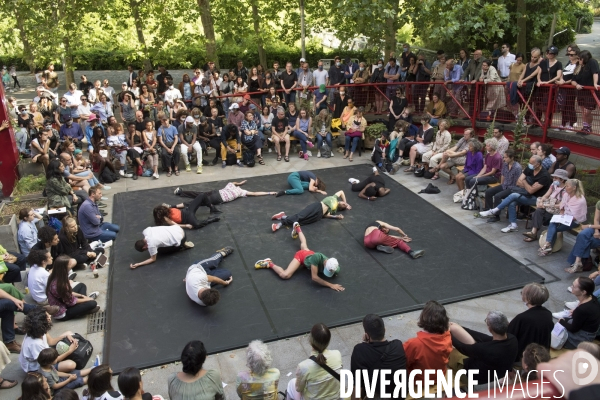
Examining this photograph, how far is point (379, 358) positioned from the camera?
14.0ft

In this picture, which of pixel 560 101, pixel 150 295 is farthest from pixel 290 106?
pixel 150 295

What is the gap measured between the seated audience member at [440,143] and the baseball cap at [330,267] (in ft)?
15.0

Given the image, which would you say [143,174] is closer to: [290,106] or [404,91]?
[290,106]

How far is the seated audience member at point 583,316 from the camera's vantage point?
5211 millimetres

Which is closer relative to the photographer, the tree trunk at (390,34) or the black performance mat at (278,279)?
the black performance mat at (278,279)

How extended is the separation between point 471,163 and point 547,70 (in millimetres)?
2404

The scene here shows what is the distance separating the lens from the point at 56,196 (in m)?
8.41

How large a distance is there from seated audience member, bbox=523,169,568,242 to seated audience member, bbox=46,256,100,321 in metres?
6.22

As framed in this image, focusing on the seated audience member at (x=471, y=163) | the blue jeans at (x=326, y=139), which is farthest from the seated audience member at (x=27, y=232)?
the seated audience member at (x=471, y=163)

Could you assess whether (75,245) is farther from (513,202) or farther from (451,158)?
(451,158)

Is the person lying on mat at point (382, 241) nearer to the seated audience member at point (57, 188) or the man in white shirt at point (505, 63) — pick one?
the seated audience member at point (57, 188)

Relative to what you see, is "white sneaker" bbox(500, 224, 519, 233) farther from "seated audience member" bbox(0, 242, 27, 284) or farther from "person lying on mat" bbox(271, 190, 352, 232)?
"seated audience member" bbox(0, 242, 27, 284)

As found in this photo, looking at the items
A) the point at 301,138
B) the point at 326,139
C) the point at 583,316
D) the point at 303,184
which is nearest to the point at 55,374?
the point at 583,316

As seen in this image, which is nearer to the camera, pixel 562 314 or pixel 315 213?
pixel 562 314
